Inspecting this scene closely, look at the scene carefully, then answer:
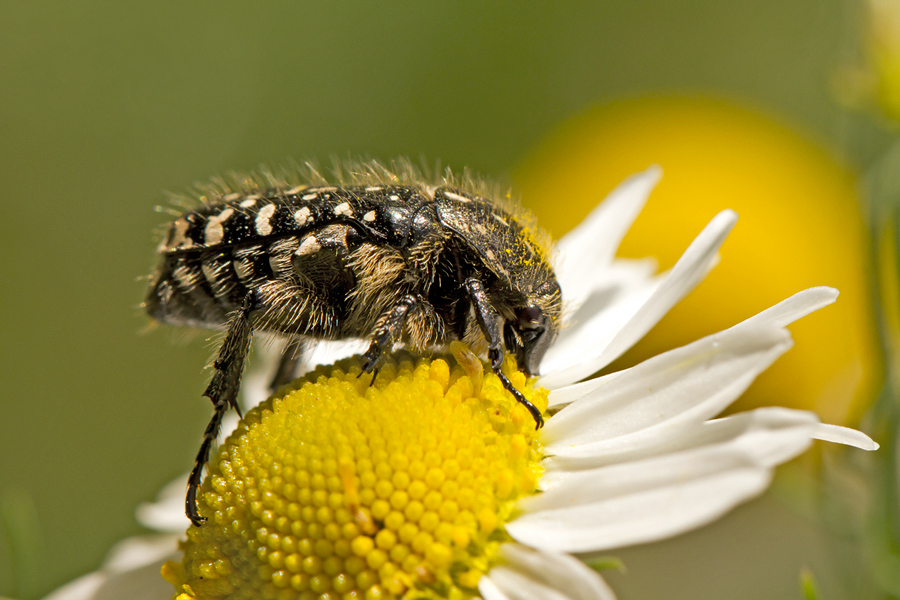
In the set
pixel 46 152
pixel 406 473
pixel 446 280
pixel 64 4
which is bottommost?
pixel 406 473

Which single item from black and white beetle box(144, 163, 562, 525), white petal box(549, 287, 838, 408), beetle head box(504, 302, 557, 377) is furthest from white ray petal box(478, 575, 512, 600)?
white petal box(549, 287, 838, 408)

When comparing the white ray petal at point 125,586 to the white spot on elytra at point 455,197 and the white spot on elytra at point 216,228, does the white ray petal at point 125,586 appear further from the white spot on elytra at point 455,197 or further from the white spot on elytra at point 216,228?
the white spot on elytra at point 455,197

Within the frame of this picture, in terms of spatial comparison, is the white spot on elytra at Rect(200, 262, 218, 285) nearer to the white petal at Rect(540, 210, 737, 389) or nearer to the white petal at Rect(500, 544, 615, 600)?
the white petal at Rect(540, 210, 737, 389)

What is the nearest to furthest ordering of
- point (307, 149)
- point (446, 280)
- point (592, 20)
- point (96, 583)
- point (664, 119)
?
1. point (446, 280)
2. point (96, 583)
3. point (664, 119)
4. point (307, 149)
5. point (592, 20)

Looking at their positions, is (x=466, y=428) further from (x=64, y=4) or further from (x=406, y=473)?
(x=64, y=4)

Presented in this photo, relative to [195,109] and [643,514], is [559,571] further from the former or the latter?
[195,109]

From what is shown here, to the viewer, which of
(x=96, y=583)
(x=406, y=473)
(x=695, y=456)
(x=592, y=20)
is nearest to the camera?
(x=695, y=456)

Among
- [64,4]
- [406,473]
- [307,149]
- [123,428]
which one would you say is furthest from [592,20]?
[406,473]

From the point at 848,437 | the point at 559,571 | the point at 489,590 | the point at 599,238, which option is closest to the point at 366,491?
the point at 489,590
